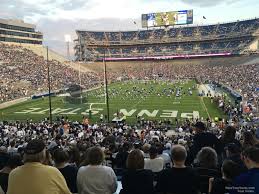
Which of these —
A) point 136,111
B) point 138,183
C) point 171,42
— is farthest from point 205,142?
point 171,42

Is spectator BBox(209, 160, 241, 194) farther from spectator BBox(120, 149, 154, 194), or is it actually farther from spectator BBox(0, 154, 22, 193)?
spectator BBox(0, 154, 22, 193)

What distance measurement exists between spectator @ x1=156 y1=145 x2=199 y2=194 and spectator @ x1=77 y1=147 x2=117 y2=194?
26.1 inches

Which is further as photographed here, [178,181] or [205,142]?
[205,142]

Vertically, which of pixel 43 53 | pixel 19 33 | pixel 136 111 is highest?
pixel 19 33

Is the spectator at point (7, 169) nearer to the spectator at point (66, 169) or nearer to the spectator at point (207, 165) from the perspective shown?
the spectator at point (66, 169)

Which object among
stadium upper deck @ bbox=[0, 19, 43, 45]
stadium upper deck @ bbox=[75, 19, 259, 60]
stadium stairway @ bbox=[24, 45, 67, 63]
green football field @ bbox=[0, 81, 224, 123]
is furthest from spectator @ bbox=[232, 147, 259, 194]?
stadium upper deck @ bbox=[75, 19, 259, 60]

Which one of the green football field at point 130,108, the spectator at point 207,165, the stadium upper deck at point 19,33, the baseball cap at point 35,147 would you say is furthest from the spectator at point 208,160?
the stadium upper deck at point 19,33

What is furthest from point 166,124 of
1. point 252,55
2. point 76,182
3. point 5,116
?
point 252,55

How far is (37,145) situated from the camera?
3.87 metres

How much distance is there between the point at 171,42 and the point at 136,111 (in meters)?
74.6

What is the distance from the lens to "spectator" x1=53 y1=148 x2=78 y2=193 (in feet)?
16.0

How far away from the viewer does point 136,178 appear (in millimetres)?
4465

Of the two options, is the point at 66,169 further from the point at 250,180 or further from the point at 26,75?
the point at 26,75

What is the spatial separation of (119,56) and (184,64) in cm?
2217
